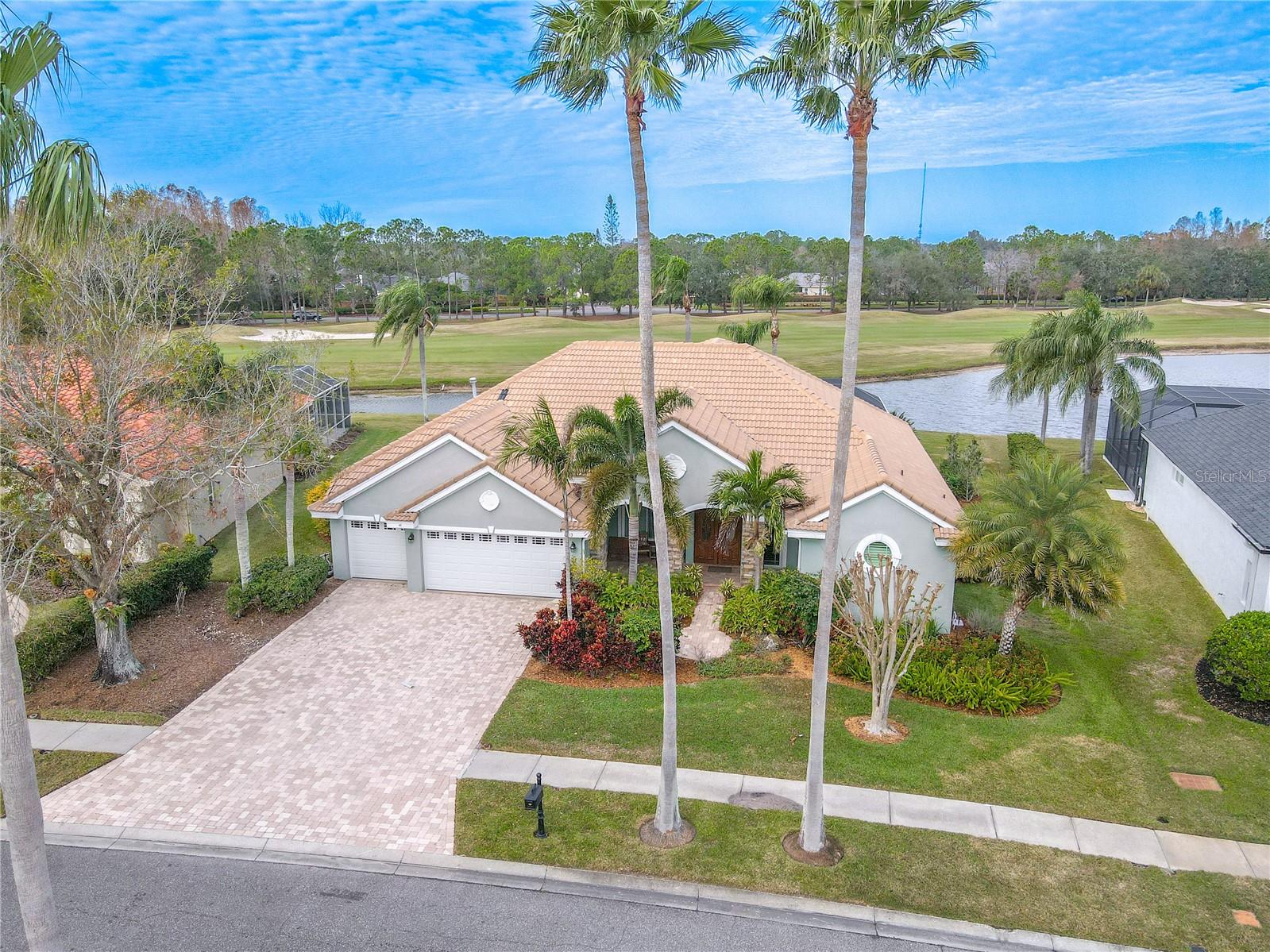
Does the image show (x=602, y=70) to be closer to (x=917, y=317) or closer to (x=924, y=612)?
(x=924, y=612)

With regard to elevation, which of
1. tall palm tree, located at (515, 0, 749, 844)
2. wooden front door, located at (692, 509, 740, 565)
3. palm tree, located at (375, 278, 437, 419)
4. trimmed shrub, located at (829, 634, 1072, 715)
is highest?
tall palm tree, located at (515, 0, 749, 844)

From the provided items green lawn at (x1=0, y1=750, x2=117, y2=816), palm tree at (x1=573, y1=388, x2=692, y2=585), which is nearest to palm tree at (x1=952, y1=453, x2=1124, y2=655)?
palm tree at (x1=573, y1=388, x2=692, y2=585)

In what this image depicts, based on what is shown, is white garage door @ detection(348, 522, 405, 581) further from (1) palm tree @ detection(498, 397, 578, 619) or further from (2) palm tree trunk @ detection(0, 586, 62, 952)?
(2) palm tree trunk @ detection(0, 586, 62, 952)

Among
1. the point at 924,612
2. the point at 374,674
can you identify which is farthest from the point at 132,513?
the point at 924,612

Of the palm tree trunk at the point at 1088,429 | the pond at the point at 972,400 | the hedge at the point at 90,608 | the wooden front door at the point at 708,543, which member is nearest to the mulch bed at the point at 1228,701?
the wooden front door at the point at 708,543

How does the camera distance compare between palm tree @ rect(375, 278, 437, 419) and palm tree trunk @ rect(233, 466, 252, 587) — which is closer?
palm tree trunk @ rect(233, 466, 252, 587)

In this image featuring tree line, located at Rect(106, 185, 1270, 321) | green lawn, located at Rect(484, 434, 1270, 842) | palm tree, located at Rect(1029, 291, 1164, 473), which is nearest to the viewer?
Answer: green lawn, located at Rect(484, 434, 1270, 842)

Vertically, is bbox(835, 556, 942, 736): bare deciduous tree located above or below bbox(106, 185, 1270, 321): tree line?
below
